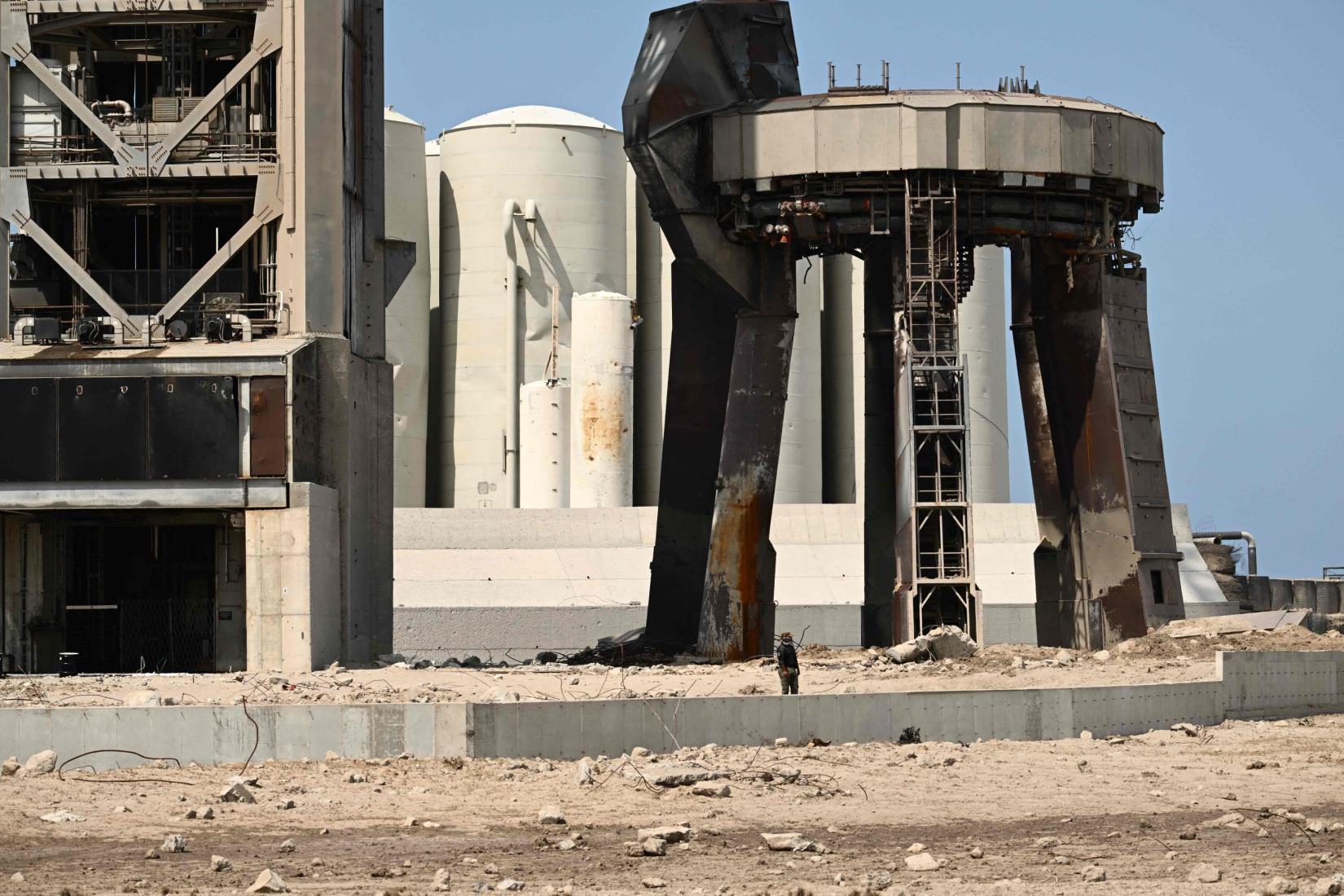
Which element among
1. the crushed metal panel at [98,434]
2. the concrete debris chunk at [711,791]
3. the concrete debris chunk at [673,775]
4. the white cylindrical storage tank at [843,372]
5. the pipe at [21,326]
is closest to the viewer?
the concrete debris chunk at [711,791]

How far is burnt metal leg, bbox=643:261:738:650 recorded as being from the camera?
4978 centimetres

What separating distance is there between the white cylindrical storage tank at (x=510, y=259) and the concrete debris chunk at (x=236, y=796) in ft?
148

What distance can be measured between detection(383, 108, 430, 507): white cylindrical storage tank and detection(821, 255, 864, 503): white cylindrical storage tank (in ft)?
43.9

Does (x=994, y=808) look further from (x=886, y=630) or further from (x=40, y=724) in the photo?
(x=886, y=630)

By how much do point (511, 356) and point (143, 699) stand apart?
1490 inches

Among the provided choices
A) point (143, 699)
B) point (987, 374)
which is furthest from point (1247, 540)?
point (143, 699)

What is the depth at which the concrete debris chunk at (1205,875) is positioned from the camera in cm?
2114

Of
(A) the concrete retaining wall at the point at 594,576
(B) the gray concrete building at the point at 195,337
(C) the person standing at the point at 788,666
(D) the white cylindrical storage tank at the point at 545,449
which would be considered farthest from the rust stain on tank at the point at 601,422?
(C) the person standing at the point at 788,666

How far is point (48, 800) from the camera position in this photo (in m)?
26.5

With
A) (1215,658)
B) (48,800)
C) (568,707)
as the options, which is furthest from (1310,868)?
(1215,658)

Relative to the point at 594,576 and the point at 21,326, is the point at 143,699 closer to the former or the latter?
the point at 21,326

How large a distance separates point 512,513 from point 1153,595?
21.7m

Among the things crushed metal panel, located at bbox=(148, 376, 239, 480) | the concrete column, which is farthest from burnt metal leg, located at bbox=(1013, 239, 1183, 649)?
→ crushed metal panel, located at bbox=(148, 376, 239, 480)

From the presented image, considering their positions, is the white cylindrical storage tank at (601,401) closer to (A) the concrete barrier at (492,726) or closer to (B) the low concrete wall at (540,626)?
(B) the low concrete wall at (540,626)
